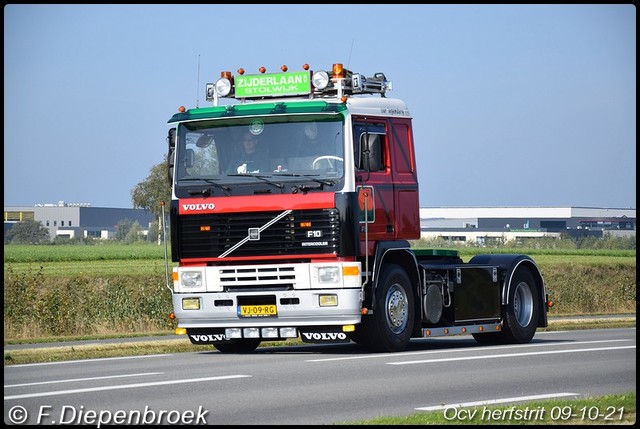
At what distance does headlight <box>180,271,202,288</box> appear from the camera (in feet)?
61.1

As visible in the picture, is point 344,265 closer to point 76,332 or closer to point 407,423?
point 407,423

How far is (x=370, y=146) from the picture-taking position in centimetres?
1833

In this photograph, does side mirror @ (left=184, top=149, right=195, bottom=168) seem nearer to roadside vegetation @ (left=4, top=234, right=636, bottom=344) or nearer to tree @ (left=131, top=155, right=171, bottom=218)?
roadside vegetation @ (left=4, top=234, right=636, bottom=344)

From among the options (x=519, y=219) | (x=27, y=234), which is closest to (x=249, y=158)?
(x=27, y=234)

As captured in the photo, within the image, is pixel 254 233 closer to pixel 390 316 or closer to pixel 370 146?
pixel 370 146

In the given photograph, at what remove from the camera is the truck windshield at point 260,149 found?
1800 centimetres

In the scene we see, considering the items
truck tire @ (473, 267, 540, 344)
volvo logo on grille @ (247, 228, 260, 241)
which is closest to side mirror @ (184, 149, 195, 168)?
volvo logo on grille @ (247, 228, 260, 241)

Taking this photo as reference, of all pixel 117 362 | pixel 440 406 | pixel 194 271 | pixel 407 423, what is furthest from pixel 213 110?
pixel 407 423

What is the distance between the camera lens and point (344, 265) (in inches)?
700

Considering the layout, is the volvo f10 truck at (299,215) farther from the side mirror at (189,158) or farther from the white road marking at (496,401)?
the white road marking at (496,401)

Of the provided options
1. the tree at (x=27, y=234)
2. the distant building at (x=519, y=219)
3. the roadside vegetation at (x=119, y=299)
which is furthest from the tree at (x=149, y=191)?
the roadside vegetation at (x=119, y=299)

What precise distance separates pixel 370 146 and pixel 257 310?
289 cm

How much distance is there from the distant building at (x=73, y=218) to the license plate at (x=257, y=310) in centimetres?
13051

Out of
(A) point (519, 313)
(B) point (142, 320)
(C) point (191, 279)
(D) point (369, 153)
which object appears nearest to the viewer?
(D) point (369, 153)
